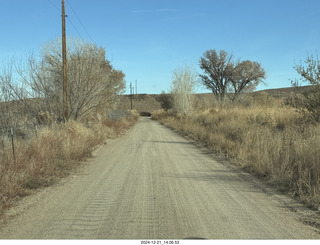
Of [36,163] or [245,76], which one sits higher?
[245,76]

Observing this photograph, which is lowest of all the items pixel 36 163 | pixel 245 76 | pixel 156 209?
pixel 156 209

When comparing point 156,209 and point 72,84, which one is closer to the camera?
point 156,209

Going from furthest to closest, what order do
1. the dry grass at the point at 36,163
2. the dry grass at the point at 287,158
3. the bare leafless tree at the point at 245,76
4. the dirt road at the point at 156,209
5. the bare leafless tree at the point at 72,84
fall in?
the bare leafless tree at the point at 245,76 < the bare leafless tree at the point at 72,84 < the dry grass at the point at 287,158 < the dry grass at the point at 36,163 < the dirt road at the point at 156,209

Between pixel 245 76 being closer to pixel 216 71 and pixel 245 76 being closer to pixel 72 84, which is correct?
pixel 216 71

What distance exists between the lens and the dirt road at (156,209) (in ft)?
13.5

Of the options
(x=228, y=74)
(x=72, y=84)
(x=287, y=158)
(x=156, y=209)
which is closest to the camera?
(x=156, y=209)

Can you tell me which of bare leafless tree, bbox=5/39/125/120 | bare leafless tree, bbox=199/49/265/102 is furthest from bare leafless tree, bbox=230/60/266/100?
bare leafless tree, bbox=5/39/125/120

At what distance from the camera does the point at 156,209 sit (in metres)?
5.14

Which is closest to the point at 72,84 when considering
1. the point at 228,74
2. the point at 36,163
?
the point at 36,163

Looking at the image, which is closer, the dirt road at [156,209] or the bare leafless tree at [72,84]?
the dirt road at [156,209]

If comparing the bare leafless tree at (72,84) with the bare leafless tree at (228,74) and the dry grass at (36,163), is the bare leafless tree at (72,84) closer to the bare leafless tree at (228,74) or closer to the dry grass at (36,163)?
the dry grass at (36,163)

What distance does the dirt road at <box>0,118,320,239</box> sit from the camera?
4.11 m

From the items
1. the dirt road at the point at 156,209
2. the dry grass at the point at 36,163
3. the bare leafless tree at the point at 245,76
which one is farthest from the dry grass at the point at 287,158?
the bare leafless tree at the point at 245,76
